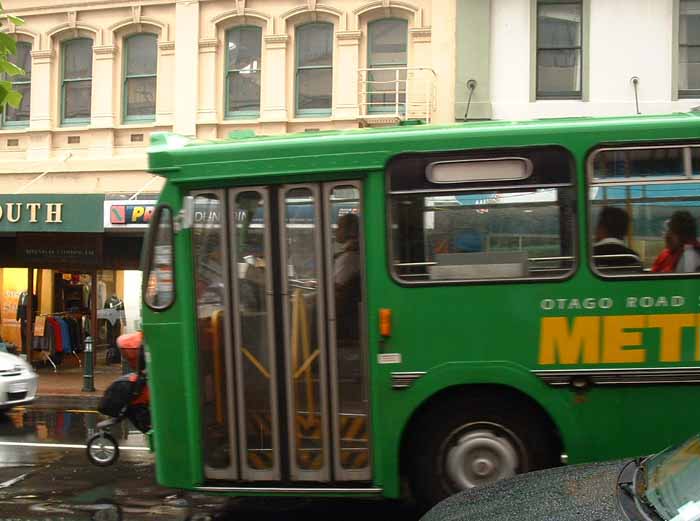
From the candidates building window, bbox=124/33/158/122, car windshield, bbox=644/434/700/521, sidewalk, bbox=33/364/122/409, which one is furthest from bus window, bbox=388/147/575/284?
building window, bbox=124/33/158/122

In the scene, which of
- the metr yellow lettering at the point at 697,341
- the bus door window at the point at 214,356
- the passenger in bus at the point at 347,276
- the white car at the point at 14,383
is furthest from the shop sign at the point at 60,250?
the metr yellow lettering at the point at 697,341

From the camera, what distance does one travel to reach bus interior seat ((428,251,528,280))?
5.88 metres

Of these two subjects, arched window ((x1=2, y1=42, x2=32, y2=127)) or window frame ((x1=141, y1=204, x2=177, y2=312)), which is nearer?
window frame ((x1=141, y1=204, x2=177, y2=312))

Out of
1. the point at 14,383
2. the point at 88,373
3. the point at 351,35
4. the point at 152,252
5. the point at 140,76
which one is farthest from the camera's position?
the point at 140,76

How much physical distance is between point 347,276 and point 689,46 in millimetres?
12082

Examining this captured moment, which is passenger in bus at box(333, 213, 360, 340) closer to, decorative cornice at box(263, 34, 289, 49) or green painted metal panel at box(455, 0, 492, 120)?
green painted metal panel at box(455, 0, 492, 120)

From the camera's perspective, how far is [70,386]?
16062 millimetres

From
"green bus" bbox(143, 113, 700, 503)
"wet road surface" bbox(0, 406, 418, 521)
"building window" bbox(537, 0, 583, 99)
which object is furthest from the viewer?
"building window" bbox(537, 0, 583, 99)

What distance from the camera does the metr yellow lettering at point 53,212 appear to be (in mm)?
16250

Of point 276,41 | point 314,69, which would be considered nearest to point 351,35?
point 314,69

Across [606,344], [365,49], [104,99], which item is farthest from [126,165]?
[606,344]

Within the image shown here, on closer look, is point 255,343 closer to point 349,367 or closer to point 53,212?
point 349,367

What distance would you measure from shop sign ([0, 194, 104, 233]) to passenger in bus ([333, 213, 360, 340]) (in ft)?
36.7

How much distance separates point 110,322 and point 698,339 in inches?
618
